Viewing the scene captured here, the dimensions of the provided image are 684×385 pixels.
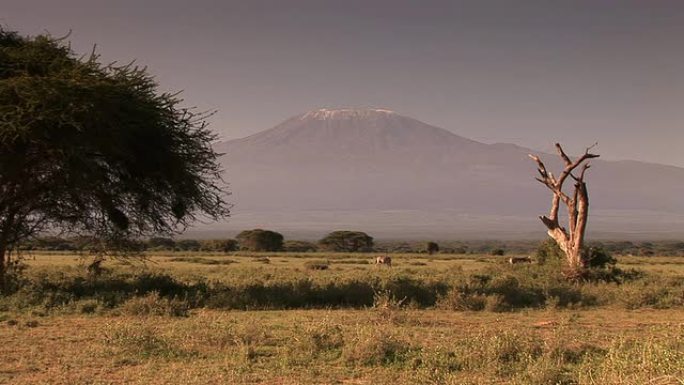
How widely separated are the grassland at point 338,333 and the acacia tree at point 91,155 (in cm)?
191

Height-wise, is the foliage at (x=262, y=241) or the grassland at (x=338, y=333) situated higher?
the foliage at (x=262, y=241)

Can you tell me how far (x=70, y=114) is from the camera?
53.7 feet

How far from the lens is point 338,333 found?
12.3 m

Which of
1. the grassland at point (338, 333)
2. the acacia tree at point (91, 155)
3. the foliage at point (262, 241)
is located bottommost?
the grassland at point (338, 333)

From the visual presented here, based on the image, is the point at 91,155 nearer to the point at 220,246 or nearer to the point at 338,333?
the point at 338,333

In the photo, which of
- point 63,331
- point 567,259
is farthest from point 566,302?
point 63,331

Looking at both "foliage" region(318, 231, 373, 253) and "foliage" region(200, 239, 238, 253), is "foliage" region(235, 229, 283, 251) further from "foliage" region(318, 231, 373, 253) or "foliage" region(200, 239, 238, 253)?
"foliage" region(318, 231, 373, 253)

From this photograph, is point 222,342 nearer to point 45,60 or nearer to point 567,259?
point 45,60

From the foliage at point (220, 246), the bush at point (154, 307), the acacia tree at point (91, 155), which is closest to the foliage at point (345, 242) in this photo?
the foliage at point (220, 246)

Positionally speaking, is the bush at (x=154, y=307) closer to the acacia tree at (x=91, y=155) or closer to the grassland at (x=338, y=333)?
the grassland at (x=338, y=333)

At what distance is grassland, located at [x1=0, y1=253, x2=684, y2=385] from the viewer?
9406mm

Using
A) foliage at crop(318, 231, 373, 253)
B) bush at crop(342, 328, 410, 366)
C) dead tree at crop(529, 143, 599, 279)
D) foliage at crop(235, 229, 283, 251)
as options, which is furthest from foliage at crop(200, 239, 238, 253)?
bush at crop(342, 328, 410, 366)

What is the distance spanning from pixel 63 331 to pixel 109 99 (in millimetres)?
6776

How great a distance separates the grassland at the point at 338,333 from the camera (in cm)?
941
